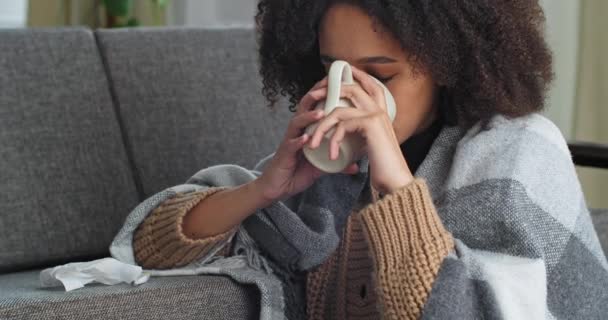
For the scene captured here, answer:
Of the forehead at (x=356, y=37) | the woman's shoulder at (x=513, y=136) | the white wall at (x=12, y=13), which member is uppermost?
the forehead at (x=356, y=37)

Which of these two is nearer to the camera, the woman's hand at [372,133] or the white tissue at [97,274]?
the woman's hand at [372,133]

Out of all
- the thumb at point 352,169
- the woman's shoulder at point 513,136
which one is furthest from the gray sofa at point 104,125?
the woman's shoulder at point 513,136

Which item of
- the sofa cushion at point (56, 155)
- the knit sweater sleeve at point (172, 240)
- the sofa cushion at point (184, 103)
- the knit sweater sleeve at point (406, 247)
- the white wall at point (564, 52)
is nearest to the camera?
the knit sweater sleeve at point (406, 247)

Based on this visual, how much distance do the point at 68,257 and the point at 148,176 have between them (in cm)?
21

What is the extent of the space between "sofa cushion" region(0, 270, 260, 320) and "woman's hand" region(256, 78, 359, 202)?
0.42ft

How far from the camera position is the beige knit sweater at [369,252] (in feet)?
3.58

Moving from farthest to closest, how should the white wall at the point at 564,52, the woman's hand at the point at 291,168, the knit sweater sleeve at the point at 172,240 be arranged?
the white wall at the point at 564,52
the knit sweater sleeve at the point at 172,240
the woman's hand at the point at 291,168

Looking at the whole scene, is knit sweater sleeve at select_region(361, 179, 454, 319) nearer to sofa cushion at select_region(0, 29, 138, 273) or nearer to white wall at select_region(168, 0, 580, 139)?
sofa cushion at select_region(0, 29, 138, 273)

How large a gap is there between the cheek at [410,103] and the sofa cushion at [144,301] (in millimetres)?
272

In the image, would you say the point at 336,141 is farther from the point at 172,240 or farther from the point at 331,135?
the point at 172,240

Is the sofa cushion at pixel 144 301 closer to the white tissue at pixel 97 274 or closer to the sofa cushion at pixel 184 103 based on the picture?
the white tissue at pixel 97 274

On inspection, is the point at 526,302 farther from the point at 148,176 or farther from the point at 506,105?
the point at 148,176

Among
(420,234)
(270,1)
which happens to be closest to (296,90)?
(270,1)

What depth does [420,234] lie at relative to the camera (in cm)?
110
